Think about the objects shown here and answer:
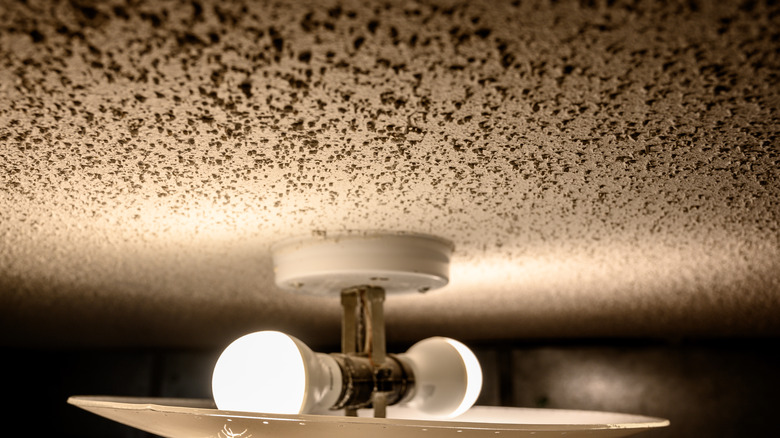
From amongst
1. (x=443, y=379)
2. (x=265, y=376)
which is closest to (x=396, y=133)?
(x=265, y=376)

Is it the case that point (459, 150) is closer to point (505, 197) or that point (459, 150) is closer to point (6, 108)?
point (505, 197)

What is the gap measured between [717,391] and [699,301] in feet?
3.26

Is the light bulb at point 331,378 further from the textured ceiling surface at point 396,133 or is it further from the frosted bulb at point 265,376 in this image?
the textured ceiling surface at point 396,133

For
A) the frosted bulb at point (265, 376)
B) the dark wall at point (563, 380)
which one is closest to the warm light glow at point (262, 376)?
the frosted bulb at point (265, 376)

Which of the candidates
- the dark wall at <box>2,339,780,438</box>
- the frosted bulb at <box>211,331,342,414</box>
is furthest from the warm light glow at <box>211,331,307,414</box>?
the dark wall at <box>2,339,780,438</box>

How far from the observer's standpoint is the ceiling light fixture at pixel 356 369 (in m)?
0.65

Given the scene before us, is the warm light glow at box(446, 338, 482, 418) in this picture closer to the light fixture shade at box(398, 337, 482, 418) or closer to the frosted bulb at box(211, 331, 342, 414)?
the light fixture shade at box(398, 337, 482, 418)

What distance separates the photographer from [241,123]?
0.53m

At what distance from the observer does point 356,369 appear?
0.87 m

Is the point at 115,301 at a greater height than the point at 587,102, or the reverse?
the point at 115,301

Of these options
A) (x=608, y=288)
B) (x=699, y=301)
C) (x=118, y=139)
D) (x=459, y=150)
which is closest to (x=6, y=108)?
(x=118, y=139)

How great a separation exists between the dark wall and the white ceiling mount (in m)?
1.70

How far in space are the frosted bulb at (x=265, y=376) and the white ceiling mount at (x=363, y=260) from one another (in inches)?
9.0

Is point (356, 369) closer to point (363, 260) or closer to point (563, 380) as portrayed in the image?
point (363, 260)
